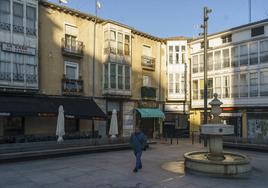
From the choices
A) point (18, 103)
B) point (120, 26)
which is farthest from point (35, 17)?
point (120, 26)

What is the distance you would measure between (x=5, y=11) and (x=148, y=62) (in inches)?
574

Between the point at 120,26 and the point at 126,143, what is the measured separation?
→ 37.6 ft

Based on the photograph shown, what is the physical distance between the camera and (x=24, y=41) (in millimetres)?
19844

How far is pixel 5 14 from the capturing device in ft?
62.4

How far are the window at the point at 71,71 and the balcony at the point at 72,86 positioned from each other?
486 millimetres

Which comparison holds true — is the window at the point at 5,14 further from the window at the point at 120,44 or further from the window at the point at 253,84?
the window at the point at 253,84

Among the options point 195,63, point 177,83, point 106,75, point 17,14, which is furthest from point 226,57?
point 17,14

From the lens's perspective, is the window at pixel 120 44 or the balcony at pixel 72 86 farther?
the window at pixel 120 44

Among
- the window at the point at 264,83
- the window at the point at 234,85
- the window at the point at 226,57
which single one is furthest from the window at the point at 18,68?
the window at the point at 264,83

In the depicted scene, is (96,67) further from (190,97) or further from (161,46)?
(190,97)

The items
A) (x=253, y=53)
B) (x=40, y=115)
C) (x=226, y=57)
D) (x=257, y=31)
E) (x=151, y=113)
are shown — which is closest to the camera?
(x=40, y=115)

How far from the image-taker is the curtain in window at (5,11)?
62.0 ft

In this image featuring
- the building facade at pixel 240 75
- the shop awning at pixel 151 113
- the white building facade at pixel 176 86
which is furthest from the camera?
the white building facade at pixel 176 86

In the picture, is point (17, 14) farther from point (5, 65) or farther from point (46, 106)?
point (46, 106)
